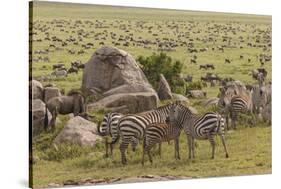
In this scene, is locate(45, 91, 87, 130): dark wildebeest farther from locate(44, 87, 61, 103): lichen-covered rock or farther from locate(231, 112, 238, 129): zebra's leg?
locate(231, 112, 238, 129): zebra's leg

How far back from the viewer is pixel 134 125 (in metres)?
8.15

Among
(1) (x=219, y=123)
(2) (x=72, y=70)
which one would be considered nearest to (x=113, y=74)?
(2) (x=72, y=70)

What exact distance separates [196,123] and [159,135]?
493 mm

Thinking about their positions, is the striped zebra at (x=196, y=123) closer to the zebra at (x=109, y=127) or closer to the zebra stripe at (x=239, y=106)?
the zebra stripe at (x=239, y=106)

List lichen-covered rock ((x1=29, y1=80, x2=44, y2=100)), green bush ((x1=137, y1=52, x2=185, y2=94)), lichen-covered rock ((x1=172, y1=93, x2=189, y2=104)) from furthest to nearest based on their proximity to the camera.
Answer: lichen-covered rock ((x1=172, y1=93, x2=189, y2=104)) → green bush ((x1=137, y1=52, x2=185, y2=94)) → lichen-covered rock ((x1=29, y1=80, x2=44, y2=100))

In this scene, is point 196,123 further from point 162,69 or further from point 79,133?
point 79,133

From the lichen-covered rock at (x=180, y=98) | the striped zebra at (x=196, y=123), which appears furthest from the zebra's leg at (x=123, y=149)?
the lichen-covered rock at (x=180, y=98)

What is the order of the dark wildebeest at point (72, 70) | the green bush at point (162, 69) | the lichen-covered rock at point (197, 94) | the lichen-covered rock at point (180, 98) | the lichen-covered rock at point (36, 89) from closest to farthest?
the lichen-covered rock at point (36, 89)
the dark wildebeest at point (72, 70)
the green bush at point (162, 69)
the lichen-covered rock at point (180, 98)
the lichen-covered rock at point (197, 94)

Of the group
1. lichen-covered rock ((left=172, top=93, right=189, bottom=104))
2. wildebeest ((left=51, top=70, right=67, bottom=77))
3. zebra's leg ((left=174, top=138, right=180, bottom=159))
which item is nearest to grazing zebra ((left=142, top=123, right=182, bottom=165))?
zebra's leg ((left=174, top=138, right=180, bottom=159))

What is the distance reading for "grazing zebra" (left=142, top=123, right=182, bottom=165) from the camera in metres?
8.16

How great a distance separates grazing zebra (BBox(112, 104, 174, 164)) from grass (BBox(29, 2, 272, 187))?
106 millimetres

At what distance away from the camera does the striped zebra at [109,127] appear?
316 inches

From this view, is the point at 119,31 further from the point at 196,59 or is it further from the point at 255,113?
the point at 255,113

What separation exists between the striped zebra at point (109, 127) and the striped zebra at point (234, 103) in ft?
4.17
